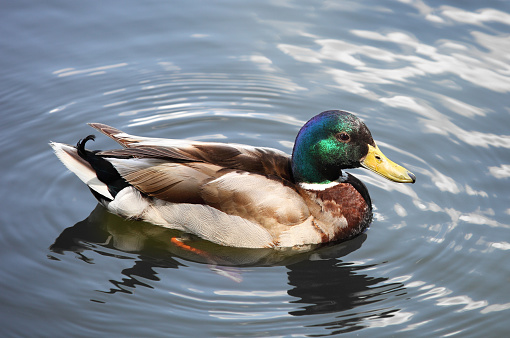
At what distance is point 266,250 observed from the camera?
7.61 meters

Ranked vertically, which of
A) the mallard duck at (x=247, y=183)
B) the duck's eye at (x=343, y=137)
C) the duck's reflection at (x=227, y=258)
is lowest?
the duck's reflection at (x=227, y=258)

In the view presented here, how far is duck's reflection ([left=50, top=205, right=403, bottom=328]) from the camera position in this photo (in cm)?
696

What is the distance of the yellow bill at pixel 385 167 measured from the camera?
753 centimetres

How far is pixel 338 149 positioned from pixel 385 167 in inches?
19.9

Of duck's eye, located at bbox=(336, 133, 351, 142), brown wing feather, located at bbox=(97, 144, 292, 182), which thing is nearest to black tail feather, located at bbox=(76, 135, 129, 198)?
brown wing feather, located at bbox=(97, 144, 292, 182)

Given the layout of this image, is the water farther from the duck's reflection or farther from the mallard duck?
the mallard duck

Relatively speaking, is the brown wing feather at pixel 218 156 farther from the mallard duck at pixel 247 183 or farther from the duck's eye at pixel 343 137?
the duck's eye at pixel 343 137

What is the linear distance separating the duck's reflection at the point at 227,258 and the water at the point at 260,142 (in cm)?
2

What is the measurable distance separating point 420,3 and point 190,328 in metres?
7.13

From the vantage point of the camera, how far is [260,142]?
927 cm

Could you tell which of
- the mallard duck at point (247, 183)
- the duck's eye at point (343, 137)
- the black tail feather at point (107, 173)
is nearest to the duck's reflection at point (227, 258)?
the mallard duck at point (247, 183)

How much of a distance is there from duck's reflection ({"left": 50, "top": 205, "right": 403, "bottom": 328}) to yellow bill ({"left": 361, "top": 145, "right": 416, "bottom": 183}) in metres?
0.76

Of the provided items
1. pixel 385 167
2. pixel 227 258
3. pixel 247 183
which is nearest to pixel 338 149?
pixel 385 167

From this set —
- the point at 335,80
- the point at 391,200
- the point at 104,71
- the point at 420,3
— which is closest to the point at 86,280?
the point at 391,200
